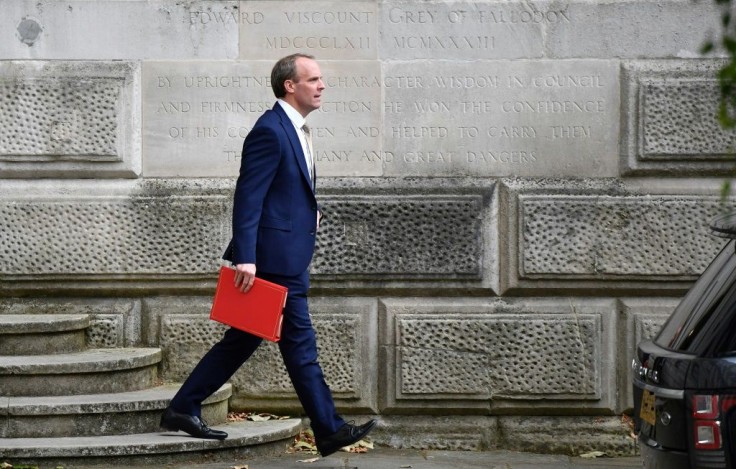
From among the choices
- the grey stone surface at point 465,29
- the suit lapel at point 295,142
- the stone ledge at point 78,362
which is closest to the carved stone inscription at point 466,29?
the grey stone surface at point 465,29

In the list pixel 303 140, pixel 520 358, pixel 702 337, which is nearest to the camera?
pixel 702 337

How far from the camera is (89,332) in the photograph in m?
6.72

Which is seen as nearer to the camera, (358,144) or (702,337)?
(702,337)

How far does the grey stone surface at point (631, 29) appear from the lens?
664cm

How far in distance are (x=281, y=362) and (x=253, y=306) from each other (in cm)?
139

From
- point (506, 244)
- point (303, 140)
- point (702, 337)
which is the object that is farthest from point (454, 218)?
point (702, 337)

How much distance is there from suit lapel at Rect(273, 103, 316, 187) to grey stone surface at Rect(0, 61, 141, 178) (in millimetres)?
1461

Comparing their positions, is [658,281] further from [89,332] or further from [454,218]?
[89,332]

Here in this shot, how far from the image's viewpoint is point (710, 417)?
3283 mm

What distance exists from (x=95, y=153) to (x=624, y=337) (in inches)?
123

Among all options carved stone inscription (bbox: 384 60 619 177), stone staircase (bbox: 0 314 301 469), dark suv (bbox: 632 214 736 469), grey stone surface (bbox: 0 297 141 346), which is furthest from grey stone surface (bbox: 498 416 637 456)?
dark suv (bbox: 632 214 736 469)

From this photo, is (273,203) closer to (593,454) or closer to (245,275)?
(245,275)

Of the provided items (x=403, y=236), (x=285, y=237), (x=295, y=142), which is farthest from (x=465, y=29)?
(x=285, y=237)

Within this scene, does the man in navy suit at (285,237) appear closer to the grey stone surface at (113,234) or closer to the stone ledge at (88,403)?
the stone ledge at (88,403)
